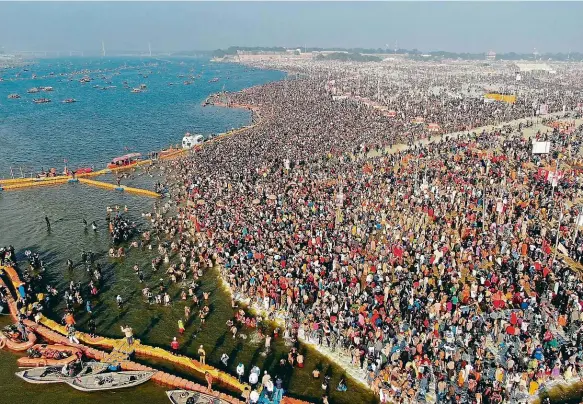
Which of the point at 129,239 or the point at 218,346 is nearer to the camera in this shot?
the point at 218,346

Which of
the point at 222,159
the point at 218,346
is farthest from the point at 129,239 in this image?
the point at 222,159

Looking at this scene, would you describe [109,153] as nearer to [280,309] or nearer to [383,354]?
[280,309]

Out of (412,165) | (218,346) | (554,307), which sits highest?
(412,165)

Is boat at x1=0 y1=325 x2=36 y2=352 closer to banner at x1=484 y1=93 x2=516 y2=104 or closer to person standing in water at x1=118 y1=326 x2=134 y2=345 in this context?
person standing in water at x1=118 y1=326 x2=134 y2=345

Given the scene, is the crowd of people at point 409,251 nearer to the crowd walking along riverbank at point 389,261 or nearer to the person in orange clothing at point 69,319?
the crowd walking along riverbank at point 389,261

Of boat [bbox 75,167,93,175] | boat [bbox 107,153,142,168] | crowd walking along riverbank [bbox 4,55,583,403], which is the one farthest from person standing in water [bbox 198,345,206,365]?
boat [bbox 107,153,142,168]

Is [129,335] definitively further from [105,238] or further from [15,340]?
[105,238]
